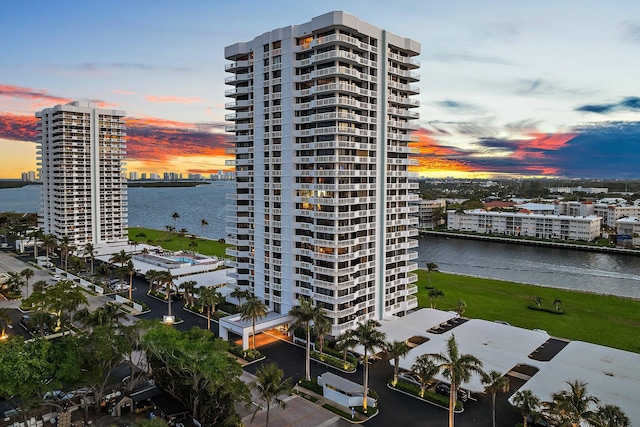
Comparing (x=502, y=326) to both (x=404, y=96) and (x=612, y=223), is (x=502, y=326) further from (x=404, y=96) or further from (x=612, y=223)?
(x=612, y=223)

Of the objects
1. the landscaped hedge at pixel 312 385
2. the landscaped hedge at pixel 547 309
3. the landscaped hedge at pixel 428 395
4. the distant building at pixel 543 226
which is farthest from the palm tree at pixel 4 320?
the distant building at pixel 543 226

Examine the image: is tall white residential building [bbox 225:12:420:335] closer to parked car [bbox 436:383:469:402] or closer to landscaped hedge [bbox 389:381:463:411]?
landscaped hedge [bbox 389:381:463:411]

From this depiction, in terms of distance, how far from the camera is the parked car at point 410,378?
4871cm

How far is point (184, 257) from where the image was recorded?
11425 centimetres

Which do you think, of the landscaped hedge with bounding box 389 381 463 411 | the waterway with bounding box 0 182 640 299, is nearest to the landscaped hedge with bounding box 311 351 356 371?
the landscaped hedge with bounding box 389 381 463 411

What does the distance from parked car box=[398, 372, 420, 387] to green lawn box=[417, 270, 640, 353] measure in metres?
29.3

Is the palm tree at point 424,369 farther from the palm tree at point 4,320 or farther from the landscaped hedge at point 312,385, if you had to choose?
the palm tree at point 4,320

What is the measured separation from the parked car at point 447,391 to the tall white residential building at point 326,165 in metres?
16.1

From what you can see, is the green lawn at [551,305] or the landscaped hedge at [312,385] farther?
the green lawn at [551,305]

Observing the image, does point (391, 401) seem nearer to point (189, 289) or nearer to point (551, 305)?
point (189, 289)

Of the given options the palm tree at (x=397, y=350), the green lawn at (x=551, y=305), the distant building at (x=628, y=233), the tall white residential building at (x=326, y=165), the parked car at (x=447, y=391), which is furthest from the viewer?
the distant building at (x=628, y=233)

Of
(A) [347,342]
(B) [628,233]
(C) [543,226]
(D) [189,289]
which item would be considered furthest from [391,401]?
(B) [628,233]

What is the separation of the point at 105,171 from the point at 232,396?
375ft

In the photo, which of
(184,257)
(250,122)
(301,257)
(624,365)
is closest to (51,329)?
(301,257)
